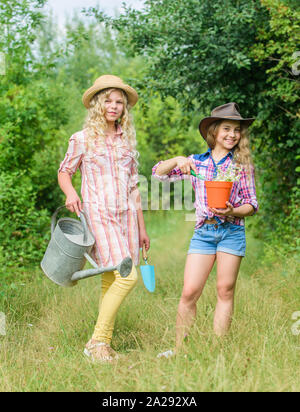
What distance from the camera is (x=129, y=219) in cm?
317

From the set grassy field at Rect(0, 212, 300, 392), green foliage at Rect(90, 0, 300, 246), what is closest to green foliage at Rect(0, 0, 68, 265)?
grassy field at Rect(0, 212, 300, 392)

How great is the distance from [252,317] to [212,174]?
919mm

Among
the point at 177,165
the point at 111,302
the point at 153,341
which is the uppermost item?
the point at 177,165

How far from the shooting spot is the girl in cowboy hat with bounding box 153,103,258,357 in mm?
2934

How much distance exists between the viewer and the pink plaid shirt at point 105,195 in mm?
3064

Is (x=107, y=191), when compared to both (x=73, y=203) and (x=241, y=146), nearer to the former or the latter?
(x=73, y=203)

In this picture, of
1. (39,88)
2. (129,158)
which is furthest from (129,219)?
(39,88)

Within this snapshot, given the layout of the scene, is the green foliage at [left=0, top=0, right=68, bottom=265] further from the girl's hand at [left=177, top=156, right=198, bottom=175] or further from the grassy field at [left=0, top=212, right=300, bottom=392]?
the girl's hand at [left=177, top=156, right=198, bottom=175]

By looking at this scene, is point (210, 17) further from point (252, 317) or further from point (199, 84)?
point (252, 317)

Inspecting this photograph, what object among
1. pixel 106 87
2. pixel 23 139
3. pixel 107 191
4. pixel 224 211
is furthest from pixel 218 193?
pixel 23 139

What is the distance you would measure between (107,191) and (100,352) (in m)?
0.92

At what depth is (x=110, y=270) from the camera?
2.88 metres

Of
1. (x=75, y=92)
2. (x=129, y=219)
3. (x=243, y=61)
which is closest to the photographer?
(x=129, y=219)

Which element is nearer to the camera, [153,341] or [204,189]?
[204,189]
